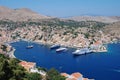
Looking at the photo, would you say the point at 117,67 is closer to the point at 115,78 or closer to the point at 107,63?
the point at 107,63

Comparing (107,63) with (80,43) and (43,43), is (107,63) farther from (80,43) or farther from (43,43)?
(43,43)

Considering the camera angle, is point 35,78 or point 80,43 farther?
point 80,43

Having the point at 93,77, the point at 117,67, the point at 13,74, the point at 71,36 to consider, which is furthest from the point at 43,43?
the point at 13,74

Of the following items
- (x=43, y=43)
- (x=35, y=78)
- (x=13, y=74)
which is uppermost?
(x=13, y=74)

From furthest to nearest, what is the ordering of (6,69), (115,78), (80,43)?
(80,43) < (115,78) < (6,69)

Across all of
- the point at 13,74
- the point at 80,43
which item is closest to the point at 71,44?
the point at 80,43

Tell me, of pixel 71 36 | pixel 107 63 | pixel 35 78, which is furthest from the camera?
pixel 71 36

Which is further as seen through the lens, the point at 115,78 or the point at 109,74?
the point at 109,74

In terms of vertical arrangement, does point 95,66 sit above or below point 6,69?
below

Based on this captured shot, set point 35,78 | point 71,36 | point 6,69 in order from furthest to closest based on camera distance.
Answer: point 71,36 < point 35,78 < point 6,69
